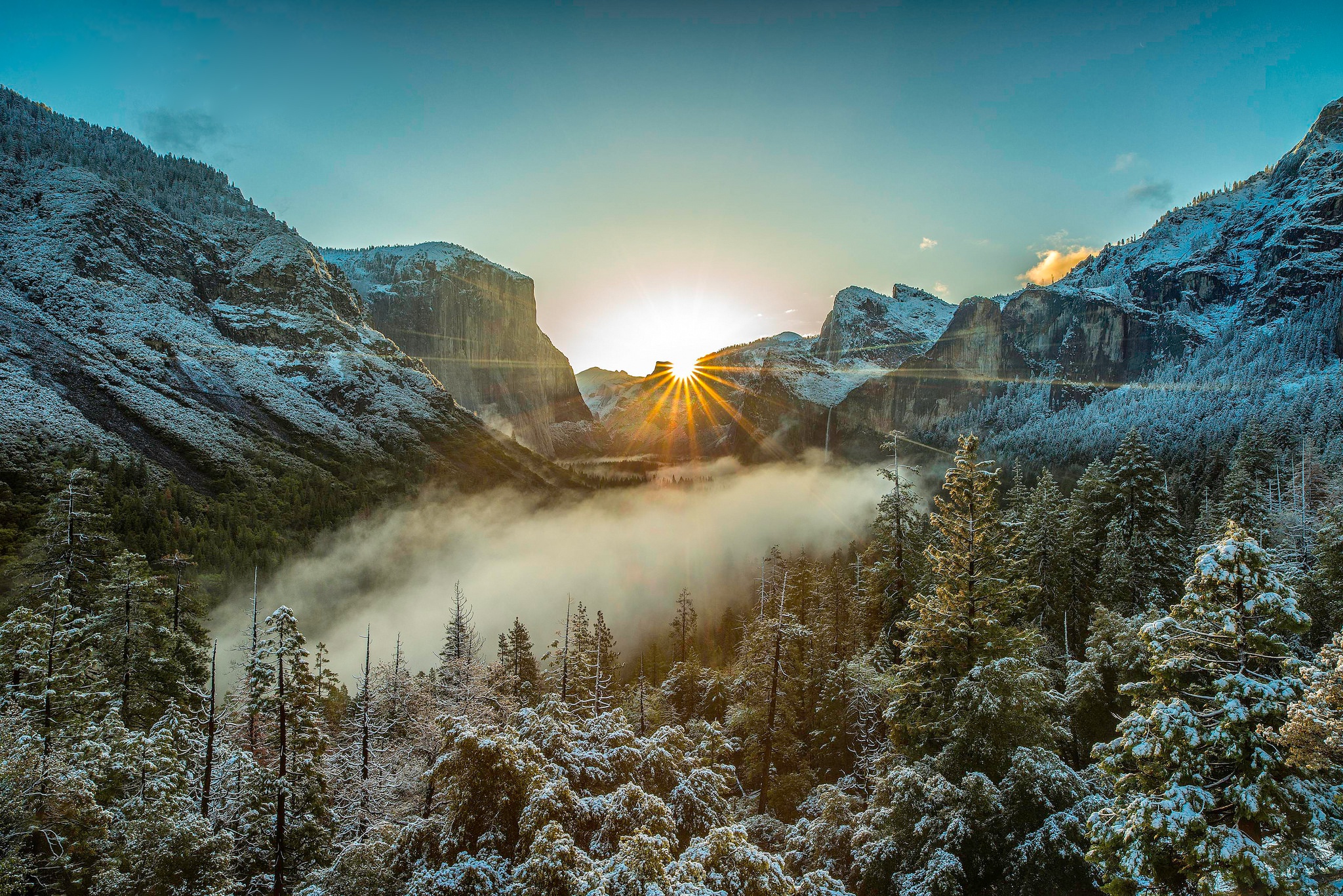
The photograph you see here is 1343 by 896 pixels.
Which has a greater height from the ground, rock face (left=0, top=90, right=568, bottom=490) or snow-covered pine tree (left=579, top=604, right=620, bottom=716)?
rock face (left=0, top=90, right=568, bottom=490)

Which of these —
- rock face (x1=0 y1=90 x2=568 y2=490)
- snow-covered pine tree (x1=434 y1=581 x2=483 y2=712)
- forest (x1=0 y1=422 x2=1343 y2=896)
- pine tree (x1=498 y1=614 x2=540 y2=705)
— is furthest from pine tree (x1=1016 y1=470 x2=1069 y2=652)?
rock face (x1=0 y1=90 x2=568 y2=490)

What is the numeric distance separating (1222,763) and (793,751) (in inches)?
902

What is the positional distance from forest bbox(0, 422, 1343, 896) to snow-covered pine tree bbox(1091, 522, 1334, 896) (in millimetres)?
49

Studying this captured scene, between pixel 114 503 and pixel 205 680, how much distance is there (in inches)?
2604

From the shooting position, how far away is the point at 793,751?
29.3m

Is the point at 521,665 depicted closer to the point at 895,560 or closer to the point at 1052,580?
the point at 895,560

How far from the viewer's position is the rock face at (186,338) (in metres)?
94.9

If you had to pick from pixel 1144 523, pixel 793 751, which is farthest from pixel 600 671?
pixel 1144 523

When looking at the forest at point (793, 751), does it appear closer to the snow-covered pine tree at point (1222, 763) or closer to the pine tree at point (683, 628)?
the snow-covered pine tree at point (1222, 763)

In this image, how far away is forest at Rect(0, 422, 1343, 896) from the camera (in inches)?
365

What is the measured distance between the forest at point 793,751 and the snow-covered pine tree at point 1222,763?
0.05 metres

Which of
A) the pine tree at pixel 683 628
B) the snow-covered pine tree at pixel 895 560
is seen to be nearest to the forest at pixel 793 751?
the snow-covered pine tree at pixel 895 560

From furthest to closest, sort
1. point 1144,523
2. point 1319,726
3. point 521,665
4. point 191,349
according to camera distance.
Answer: point 191,349
point 521,665
point 1144,523
point 1319,726

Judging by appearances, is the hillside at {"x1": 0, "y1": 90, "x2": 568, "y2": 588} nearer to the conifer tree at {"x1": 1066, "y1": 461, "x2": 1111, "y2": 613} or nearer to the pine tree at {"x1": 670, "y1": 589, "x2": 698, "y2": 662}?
the pine tree at {"x1": 670, "y1": 589, "x2": 698, "y2": 662}
